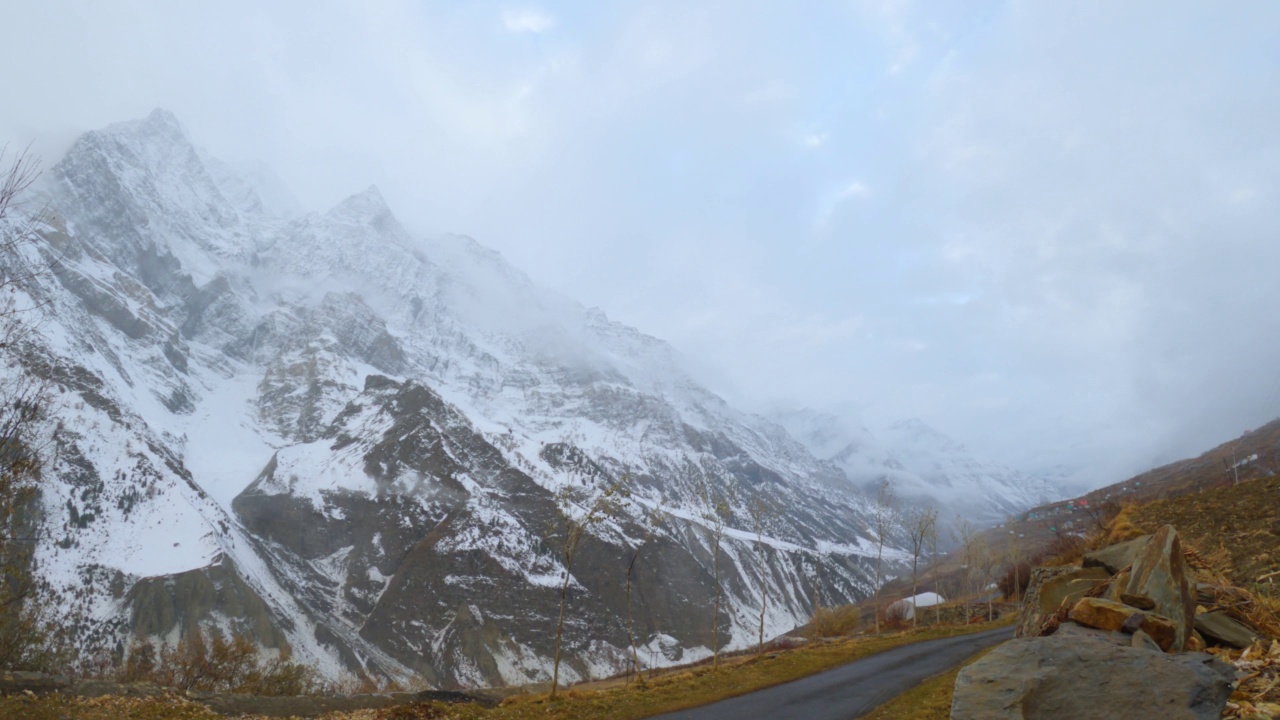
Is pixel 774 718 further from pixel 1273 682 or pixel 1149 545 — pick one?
pixel 1273 682

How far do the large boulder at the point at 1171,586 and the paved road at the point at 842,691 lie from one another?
1134 centimetres

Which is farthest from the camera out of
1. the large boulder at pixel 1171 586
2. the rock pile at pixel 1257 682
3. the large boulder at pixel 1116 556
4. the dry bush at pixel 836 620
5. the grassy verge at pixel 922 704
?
the dry bush at pixel 836 620

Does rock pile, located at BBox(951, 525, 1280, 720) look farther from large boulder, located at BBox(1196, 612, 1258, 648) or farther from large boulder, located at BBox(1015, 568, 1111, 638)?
large boulder, located at BBox(1015, 568, 1111, 638)

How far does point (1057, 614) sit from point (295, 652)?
169363 millimetres

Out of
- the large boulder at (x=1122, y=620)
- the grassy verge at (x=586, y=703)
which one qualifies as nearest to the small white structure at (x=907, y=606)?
the grassy verge at (x=586, y=703)

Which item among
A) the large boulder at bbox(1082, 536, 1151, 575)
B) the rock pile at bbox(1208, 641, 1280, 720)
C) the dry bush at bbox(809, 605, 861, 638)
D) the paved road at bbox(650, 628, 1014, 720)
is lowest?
the dry bush at bbox(809, 605, 861, 638)

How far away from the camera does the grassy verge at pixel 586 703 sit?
19.9 meters

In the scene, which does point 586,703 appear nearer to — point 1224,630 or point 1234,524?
point 1224,630

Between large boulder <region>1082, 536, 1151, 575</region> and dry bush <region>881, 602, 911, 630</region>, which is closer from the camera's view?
large boulder <region>1082, 536, 1151, 575</region>

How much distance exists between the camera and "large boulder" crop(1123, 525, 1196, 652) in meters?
10.8

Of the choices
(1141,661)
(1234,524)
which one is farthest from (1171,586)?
(1234,524)

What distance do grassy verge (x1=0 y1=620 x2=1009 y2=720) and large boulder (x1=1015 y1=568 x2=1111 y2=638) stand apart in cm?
1294

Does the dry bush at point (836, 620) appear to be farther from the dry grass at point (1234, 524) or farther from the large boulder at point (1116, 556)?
the large boulder at point (1116, 556)

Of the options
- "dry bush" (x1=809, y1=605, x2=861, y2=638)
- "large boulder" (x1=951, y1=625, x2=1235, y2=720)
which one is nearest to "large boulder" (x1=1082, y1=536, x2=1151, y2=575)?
"large boulder" (x1=951, y1=625, x2=1235, y2=720)
